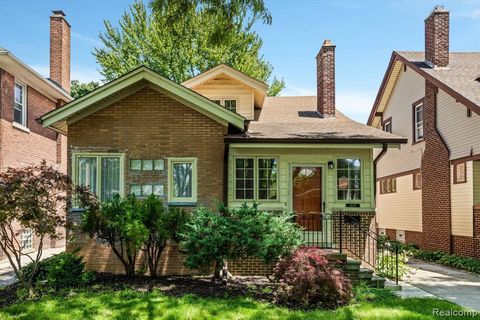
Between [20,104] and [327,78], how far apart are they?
10.8 m

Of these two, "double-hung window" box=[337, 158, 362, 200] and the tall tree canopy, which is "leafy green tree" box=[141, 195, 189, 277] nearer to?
"double-hung window" box=[337, 158, 362, 200]

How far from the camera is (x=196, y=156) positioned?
11.4m

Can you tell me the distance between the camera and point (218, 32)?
10.8 metres

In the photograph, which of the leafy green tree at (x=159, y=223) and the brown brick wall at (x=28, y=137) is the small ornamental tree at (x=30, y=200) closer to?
the leafy green tree at (x=159, y=223)

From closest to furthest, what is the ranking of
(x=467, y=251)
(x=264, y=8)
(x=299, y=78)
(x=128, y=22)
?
(x=264, y=8) → (x=467, y=251) → (x=299, y=78) → (x=128, y=22)

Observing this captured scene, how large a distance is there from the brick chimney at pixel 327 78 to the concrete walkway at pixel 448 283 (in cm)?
549

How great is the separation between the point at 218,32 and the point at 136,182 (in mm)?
4306

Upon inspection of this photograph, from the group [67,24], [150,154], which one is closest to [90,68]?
[67,24]

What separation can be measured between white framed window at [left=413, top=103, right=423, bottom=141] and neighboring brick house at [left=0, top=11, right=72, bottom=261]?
48.6ft

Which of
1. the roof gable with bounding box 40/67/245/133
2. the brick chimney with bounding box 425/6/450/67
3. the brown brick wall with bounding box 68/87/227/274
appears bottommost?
the brown brick wall with bounding box 68/87/227/274

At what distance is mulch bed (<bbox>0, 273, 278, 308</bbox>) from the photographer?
8.64 meters

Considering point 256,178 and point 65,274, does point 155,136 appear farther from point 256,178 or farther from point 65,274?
point 65,274

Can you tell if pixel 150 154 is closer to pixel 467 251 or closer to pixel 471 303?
pixel 471 303

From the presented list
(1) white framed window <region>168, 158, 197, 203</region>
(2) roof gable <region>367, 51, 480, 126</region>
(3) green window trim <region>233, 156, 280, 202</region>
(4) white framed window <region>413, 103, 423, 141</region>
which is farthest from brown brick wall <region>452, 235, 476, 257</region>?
(1) white framed window <region>168, 158, 197, 203</region>
